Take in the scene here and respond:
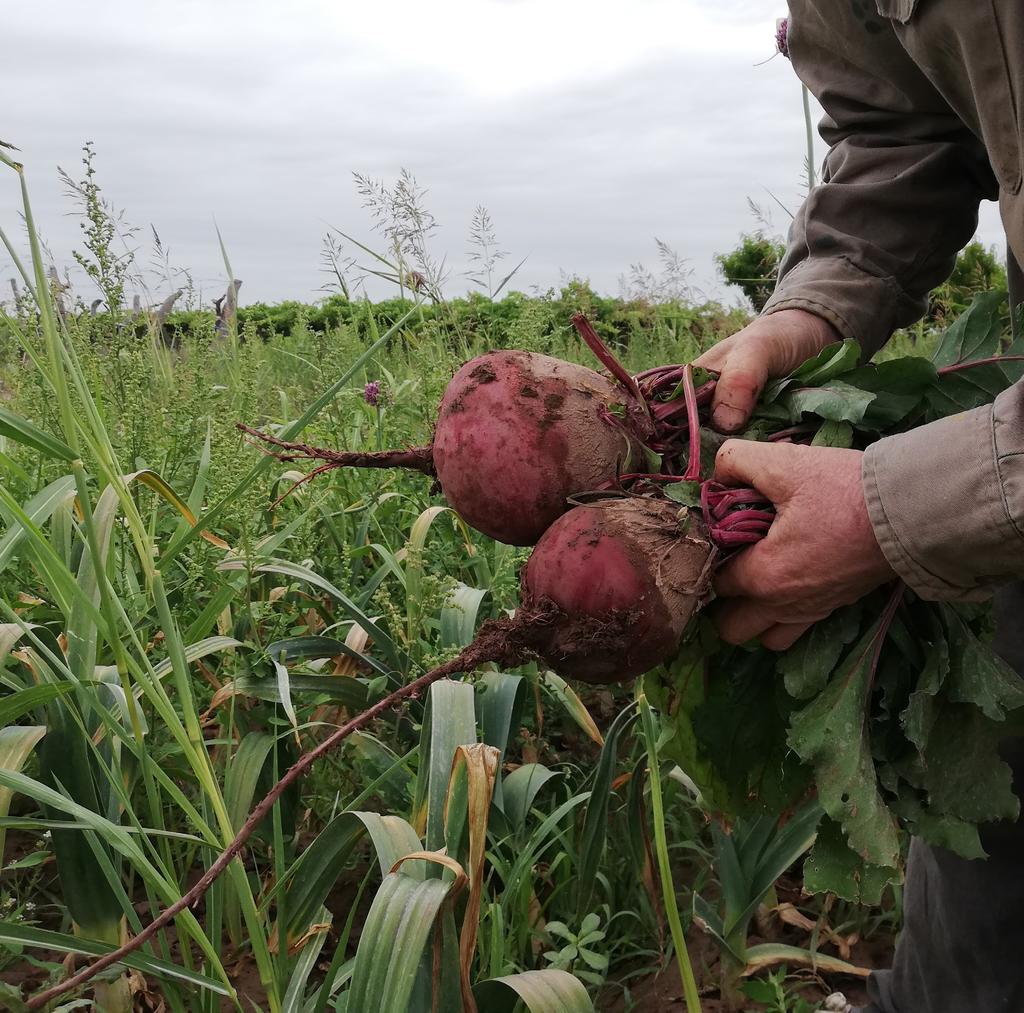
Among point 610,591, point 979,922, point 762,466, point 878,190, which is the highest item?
point 878,190

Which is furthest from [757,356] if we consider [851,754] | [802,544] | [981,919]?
[981,919]

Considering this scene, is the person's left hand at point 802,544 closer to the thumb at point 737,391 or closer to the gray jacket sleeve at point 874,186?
the thumb at point 737,391

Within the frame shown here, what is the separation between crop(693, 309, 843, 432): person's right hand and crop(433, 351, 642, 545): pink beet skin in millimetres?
164

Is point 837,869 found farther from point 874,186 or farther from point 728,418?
point 874,186

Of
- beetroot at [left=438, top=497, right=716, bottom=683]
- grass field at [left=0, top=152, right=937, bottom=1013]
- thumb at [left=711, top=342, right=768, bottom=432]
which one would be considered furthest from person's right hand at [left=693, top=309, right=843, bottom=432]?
grass field at [left=0, top=152, right=937, bottom=1013]

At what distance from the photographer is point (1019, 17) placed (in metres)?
1.15

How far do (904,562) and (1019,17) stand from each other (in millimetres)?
688

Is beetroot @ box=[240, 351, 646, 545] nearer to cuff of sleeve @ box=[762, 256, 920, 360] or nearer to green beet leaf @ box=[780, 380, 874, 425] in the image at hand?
green beet leaf @ box=[780, 380, 874, 425]

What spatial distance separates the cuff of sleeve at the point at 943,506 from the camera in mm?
1140

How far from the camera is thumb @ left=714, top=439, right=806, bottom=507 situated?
49.3 inches

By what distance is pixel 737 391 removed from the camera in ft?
4.71

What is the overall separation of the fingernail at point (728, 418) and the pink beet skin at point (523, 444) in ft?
0.46

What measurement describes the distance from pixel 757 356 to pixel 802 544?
40cm

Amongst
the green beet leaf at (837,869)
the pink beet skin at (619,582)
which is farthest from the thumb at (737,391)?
the green beet leaf at (837,869)
